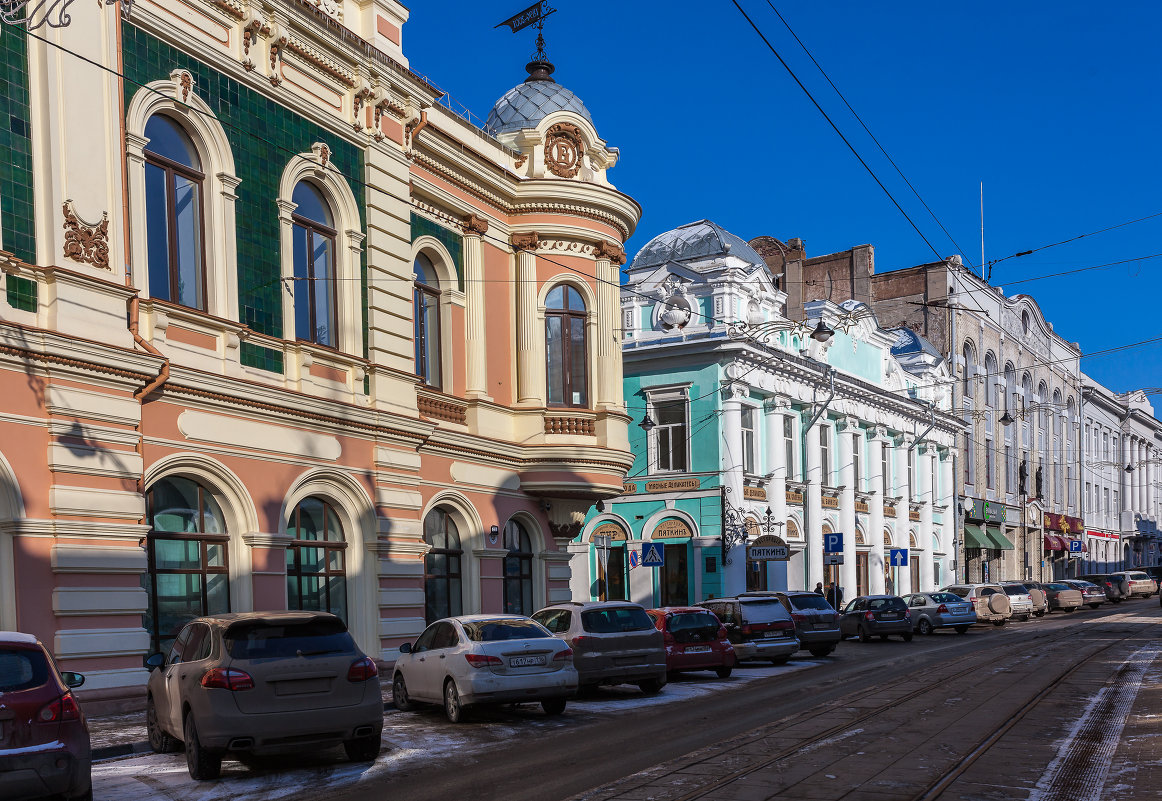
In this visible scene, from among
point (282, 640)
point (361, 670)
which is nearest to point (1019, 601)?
point (361, 670)

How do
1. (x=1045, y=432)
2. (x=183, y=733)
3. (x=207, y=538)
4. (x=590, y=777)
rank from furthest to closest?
(x=1045, y=432), (x=207, y=538), (x=183, y=733), (x=590, y=777)

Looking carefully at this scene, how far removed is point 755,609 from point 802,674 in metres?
2.91

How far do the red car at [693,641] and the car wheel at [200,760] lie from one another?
11.1 meters

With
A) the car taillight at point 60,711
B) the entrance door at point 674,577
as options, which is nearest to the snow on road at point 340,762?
the car taillight at point 60,711

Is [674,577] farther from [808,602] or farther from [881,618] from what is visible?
[808,602]

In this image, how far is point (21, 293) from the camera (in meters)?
14.6

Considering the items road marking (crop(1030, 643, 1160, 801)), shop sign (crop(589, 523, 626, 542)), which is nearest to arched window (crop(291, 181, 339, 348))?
road marking (crop(1030, 643, 1160, 801))

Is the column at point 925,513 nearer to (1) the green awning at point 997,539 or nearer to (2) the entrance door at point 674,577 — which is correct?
(1) the green awning at point 997,539

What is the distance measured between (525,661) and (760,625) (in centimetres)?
1070

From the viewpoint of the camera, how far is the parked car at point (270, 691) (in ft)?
36.3

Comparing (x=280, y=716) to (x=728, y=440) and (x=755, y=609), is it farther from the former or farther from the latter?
(x=728, y=440)

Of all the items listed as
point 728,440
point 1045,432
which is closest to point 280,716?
A: point 728,440

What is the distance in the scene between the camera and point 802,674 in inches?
880

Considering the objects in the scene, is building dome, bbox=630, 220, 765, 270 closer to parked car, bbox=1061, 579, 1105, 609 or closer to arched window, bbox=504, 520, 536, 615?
arched window, bbox=504, 520, 536, 615
